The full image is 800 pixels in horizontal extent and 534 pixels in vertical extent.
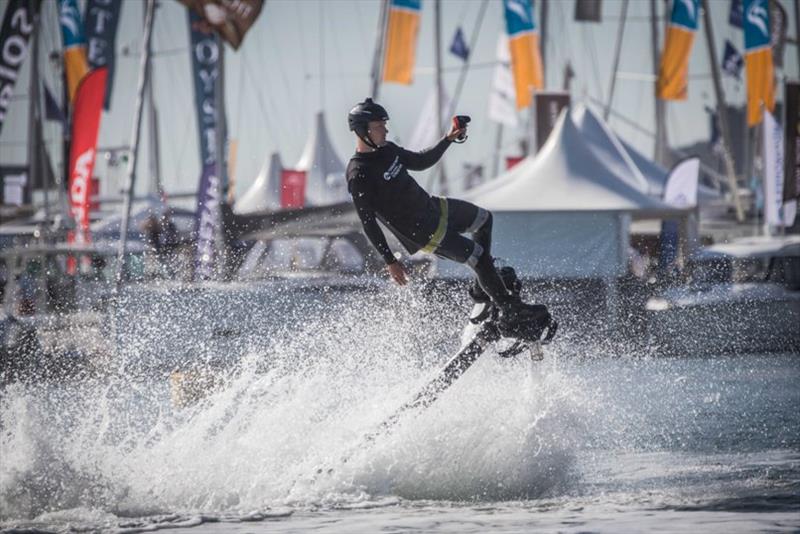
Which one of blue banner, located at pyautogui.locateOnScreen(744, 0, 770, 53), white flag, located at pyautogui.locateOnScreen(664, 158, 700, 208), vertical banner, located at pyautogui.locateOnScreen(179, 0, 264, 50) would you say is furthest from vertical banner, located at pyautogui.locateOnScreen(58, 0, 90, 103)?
blue banner, located at pyautogui.locateOnScreen(744, 0, 770, 53)

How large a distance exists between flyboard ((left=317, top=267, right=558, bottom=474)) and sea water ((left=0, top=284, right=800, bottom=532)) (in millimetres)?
95

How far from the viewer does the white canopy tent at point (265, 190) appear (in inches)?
1500

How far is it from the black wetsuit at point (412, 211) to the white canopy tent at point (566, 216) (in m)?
8.88

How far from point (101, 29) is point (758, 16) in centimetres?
1218

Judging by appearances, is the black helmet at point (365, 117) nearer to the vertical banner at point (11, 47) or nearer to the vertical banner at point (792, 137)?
the vertical banner at point (11, 47)

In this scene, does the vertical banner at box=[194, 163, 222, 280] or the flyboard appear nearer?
the flyboard

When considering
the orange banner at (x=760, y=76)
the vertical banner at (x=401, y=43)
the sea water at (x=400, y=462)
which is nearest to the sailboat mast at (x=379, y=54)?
the vertical banner at (x=401, y=43)

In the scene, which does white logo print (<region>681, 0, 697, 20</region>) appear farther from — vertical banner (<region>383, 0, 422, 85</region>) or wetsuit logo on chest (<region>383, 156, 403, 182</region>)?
wetsuit logo on chest (<region>383, 156, 403, 182</region>)

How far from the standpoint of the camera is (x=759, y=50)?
24984 millimetres

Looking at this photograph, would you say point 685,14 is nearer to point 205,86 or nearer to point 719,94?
point 719,94

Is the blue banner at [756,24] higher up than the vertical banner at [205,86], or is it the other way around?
the blue banner at [756,24]

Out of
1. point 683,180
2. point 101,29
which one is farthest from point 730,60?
point 101,29

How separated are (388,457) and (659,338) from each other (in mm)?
8392

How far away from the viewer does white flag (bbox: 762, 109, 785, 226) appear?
20.9 metres
